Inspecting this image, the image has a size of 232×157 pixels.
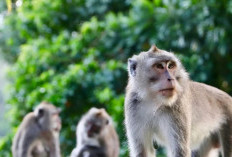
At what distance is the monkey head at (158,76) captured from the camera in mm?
3887

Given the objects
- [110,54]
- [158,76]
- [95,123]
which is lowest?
[158,76]

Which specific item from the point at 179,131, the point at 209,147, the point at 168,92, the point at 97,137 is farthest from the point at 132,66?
the point at 97,137

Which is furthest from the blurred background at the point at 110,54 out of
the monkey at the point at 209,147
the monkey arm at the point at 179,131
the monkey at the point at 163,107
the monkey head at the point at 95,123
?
the monkey arm at the point at 179,131

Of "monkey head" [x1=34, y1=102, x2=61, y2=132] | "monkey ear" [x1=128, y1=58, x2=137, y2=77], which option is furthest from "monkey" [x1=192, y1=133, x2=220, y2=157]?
"monkey head" [x1=34, y1=102, x2=61, y2=132]

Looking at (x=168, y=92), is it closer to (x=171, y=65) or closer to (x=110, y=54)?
(x=171, y=65)

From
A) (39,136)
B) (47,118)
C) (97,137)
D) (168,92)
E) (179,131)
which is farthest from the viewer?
(47,118)

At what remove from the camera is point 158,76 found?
3.95 metres

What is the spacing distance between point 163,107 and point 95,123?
9.13ft

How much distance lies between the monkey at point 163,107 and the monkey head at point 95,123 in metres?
2.30

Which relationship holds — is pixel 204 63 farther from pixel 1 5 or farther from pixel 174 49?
pixel 1 5

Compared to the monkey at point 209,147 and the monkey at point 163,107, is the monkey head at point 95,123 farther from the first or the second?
the monkey at point 163,107

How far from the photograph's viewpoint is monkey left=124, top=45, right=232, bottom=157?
396cm

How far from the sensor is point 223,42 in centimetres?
832

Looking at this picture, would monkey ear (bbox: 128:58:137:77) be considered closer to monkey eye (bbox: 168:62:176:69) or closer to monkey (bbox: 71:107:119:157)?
monkey eye (bbox: 168:62:176:69)
